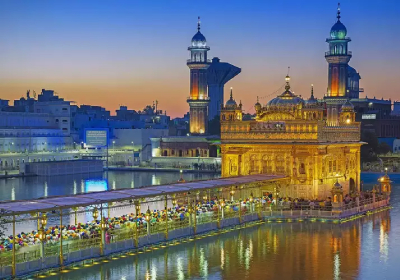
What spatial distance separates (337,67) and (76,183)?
37.1 metres

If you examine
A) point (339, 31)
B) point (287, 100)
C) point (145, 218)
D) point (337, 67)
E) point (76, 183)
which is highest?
point (339, 31)

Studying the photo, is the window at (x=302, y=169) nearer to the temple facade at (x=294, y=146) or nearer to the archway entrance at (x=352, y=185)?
the temple facade at (x=294, y=146)

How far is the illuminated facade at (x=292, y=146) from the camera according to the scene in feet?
128

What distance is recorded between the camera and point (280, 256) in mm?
26391

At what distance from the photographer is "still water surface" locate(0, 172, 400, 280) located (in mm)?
23172

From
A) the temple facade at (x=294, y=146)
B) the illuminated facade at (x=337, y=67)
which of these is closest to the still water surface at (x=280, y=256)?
the temple facade at (x=294, y=146)

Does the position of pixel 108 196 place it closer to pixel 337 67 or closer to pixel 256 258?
pixel 256 258

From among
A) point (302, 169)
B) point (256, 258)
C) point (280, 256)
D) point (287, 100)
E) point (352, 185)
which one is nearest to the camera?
point (256, 258)

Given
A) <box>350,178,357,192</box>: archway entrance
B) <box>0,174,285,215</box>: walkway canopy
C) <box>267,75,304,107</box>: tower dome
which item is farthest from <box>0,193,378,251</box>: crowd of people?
<box>267,75,304,107</box>: tower dome

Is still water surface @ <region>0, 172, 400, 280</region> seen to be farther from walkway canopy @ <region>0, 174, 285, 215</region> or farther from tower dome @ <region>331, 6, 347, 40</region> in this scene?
tower dome @ <region>331, 6, 347, 40</region>

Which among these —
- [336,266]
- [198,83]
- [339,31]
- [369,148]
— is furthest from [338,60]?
[336,266]

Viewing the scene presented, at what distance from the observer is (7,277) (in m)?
21.6

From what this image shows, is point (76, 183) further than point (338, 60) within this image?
No

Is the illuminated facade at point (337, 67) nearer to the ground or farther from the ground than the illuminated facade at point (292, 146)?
farther from the ground
